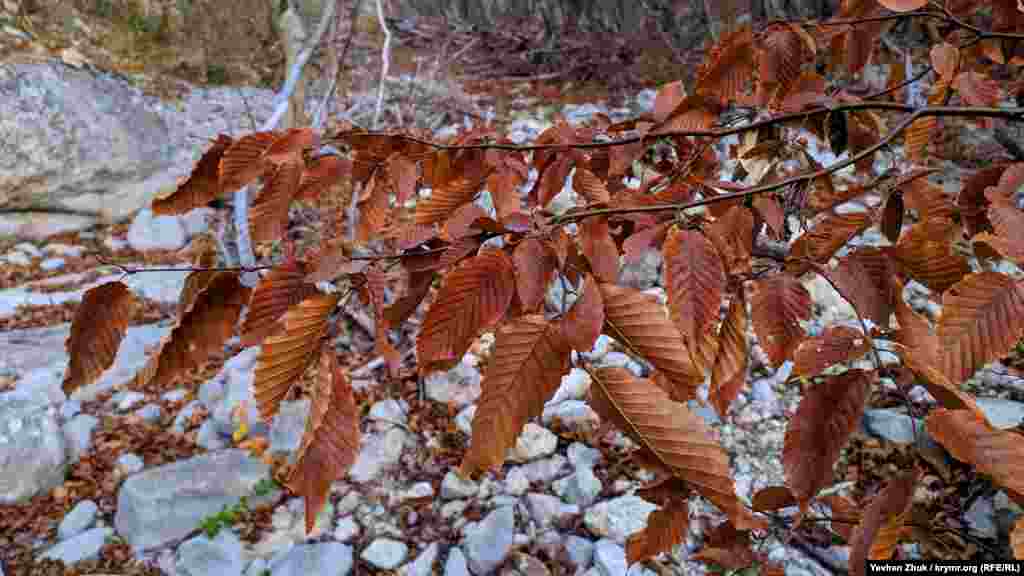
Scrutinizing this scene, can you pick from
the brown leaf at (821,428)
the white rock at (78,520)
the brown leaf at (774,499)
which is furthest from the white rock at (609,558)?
the white rock at (78,520)

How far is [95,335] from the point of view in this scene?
61cm

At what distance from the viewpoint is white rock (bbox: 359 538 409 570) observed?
1.86 meters

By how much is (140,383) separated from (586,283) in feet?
1.45

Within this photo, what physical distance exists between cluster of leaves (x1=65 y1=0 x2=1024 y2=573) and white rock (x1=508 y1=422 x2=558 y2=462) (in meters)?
1.27

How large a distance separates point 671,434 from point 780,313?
0.27 metres

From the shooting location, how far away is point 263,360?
1.69 ft

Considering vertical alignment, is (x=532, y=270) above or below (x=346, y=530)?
above

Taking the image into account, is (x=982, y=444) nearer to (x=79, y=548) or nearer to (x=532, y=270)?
(x=532, y=270)

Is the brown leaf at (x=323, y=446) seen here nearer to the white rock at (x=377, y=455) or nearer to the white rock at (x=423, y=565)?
the white rock at (x=423, y=565)

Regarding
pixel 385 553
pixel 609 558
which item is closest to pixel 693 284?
pixel 609 558

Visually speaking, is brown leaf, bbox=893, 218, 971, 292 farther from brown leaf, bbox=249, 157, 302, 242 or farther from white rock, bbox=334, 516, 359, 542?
white rock, bbox=334, 516, 359, 542

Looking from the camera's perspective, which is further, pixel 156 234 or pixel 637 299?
pixel 156 234

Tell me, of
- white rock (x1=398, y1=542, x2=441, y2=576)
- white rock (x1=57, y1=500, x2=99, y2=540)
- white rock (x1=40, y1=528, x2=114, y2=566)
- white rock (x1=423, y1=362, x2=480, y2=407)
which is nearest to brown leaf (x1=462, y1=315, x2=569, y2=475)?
white rock (x1=398, y1=542, x2=441, y2=576)

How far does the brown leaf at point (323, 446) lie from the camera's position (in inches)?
20.5
